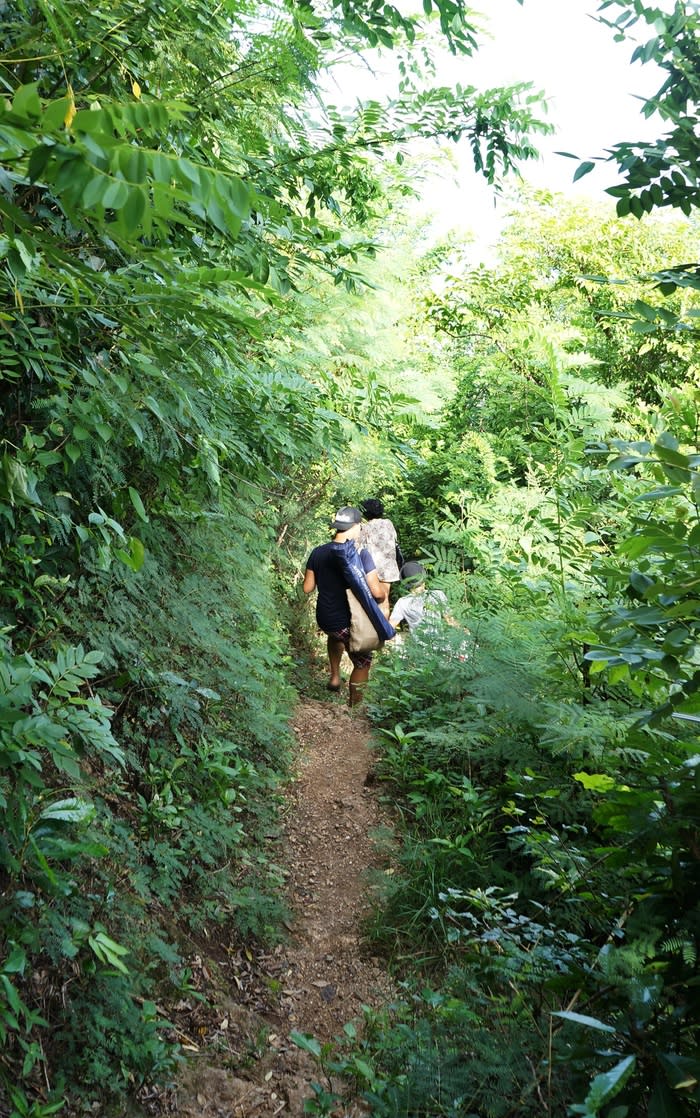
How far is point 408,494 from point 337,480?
266cm

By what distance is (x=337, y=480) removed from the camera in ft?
32.3

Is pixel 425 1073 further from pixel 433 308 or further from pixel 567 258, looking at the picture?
pixel 567 258

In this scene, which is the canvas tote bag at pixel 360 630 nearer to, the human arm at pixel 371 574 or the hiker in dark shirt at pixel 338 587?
the hiker in dark shirt at pixel 338 587

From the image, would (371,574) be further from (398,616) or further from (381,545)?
(381,545)

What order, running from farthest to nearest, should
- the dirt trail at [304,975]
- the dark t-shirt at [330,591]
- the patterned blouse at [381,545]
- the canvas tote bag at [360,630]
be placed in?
the patterned blouse at [381,545] → the dark t-shirt at [330,591] → the canvas tote bag at [360,630] → the dirt trail at [304,975]

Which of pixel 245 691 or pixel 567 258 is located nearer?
pixel 245 691

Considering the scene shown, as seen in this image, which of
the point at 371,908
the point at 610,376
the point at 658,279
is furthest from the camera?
the point at 610,376

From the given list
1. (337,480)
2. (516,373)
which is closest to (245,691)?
(337,480)

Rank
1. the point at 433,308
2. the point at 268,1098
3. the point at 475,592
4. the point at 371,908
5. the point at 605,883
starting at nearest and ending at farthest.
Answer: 1. the point at 605,883
2. the point at 268,1098
3. the point at 371,908
4. the point at 475,592
5. the point at 433,308

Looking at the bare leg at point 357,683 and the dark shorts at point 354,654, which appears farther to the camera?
the bare leg at point 357,683

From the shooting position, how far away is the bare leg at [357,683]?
26.7ft

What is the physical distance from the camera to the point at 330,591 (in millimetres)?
8039

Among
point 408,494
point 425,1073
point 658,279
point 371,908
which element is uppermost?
point 658,279

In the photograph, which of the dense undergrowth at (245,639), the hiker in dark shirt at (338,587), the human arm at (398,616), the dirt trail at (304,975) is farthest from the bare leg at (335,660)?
the dirt trail at (304,975)
